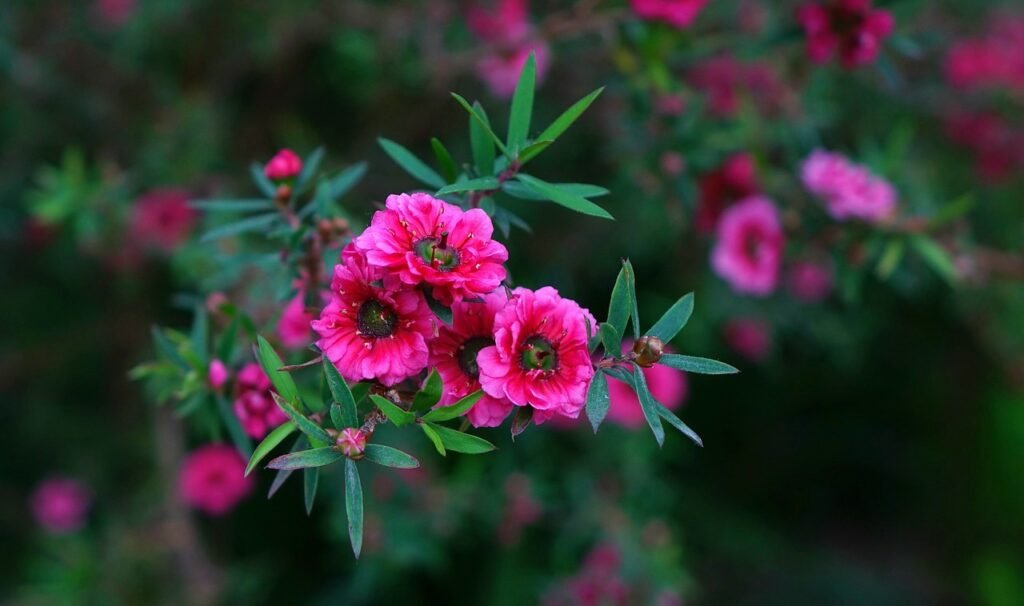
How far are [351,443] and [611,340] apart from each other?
0.26m

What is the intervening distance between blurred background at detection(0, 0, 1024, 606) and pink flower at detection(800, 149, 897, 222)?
37 millimetres

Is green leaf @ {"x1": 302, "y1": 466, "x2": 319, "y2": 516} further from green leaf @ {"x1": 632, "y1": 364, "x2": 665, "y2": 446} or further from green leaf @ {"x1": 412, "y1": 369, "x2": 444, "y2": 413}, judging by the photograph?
green leaf @ {"x1": 632, "y1": 364, "x2": 665, "y2": 446}

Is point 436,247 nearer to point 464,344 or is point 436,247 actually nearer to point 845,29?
point 464,344

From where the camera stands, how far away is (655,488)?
2088mm

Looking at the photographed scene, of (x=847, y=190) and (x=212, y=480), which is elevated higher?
(x=847, y=190)

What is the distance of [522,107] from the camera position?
97 cm

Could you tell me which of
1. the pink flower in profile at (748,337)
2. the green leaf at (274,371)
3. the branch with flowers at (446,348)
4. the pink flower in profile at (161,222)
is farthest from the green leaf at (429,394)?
the pink flower in profile at (748,337)

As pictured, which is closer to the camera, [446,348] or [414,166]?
[446,348]

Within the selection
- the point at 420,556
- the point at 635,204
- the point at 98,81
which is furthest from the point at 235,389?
the point at 98,81

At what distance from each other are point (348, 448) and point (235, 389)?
1.11 ft

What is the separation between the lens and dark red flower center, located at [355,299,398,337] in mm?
826

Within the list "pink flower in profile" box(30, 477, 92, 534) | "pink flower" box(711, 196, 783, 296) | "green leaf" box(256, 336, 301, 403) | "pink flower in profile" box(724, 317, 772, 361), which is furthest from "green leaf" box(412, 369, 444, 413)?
"pink flower in profile" box(30, 477, 92, 534)

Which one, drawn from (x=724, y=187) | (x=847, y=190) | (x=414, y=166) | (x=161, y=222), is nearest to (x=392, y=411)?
(x=414, y=166)

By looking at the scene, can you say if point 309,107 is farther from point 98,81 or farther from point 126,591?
point 126,591
